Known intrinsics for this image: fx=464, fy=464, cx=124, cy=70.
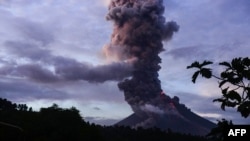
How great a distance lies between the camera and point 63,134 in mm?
121500

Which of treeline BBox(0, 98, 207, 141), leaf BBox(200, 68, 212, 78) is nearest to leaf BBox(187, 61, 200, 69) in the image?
leaf BBox(200, 68, 212, 78)

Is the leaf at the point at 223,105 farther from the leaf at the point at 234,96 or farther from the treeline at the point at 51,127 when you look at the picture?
the treeline at the point at 51,127

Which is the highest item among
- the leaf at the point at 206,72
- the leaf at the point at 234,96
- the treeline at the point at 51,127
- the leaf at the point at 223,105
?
the treeline at the point at 51,127

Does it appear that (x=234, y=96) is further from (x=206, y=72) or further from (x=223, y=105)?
(x=206, y=72)

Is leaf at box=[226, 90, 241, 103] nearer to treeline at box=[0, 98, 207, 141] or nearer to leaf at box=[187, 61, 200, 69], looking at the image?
leaf at box=[187, 61, 200, 69]

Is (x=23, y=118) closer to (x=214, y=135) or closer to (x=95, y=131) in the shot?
(x=95, y=131)

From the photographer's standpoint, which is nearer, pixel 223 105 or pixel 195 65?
pixel 223 105

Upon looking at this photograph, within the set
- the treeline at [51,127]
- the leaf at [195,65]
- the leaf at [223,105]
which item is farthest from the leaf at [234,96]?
the treeline at [51,127]

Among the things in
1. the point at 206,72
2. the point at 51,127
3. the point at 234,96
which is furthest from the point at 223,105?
the point at 51,127

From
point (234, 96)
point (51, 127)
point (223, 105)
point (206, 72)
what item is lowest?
point (223, 105)

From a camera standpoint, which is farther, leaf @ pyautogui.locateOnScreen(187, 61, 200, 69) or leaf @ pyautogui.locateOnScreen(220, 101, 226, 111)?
leaf @ pyautogui.locateOnScreen(187, 61, 200, 69)

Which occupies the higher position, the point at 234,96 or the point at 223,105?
the point at 234,96

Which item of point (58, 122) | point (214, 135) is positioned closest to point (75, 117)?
point (58, 122)

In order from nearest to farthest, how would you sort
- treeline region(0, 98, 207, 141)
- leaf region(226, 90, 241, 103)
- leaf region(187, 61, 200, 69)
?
1. leaf region(226, 90, 241, 103)
2. leaf region(187, 61, 200, 69)
3. treeline region(0, 98, 207, 141)
